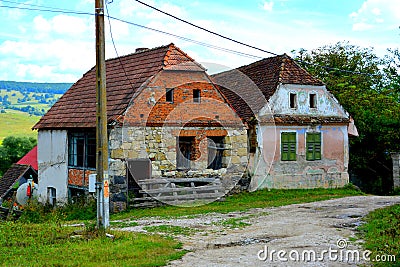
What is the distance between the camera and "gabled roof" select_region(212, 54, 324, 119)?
24516 mm

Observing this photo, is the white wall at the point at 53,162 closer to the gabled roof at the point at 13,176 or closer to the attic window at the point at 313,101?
the gabled roof at the point at 13,176

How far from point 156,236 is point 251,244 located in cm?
228

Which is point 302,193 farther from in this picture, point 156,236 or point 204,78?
point 156,236

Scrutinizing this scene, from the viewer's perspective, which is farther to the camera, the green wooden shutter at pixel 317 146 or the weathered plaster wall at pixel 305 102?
the green wooden shutter at pixel 317 146

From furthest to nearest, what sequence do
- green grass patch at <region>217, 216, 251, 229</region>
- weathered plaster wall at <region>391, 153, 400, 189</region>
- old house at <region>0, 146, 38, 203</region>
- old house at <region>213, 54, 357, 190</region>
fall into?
1. old house at <region>0, 146, 38, 203</region>
2. weathered plaster wall at <region>391, 153, 400, 189</region>
3. old house at <region>213, 54, 357, 190</region>
4. green grass patch at <region>217, 216, 251, 229</region>

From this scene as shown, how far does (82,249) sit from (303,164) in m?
15.2

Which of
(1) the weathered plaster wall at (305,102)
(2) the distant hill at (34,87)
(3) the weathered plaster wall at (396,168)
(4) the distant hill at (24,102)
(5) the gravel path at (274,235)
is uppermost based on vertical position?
(2) the distant hill at (34,87)

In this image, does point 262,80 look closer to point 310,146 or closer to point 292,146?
point 292,146

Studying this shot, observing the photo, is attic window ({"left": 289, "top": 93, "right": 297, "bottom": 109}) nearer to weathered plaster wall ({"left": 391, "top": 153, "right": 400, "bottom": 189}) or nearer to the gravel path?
weathered plaster wall ({"left": 391, "top": 153, "right": 400, "bottom": 189})

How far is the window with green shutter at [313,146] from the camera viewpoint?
24.7 meters

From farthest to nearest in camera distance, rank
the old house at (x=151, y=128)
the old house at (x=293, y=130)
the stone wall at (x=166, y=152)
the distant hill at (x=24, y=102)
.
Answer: the distant hill at (x=24, y=102)
the old house at (x=293, y=130)
the old house at (x=151, y=128)
the stone wall at (x=166, y=152)

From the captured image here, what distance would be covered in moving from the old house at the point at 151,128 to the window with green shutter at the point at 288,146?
205 cm

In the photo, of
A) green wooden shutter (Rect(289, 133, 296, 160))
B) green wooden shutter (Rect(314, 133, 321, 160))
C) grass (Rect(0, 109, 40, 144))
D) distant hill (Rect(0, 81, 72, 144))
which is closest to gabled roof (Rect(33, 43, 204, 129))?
green wooden shutter (Rect(289, 133, 296, 160))

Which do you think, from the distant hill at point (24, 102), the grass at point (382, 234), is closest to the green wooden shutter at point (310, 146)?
the grass at point (382, 234)
